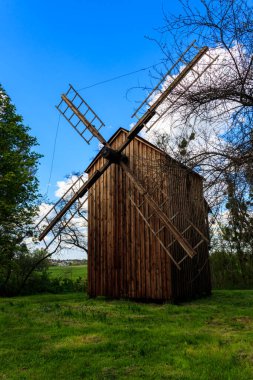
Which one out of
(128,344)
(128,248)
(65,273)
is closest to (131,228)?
(128,248)

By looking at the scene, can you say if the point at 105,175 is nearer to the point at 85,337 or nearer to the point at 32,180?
the point at 32,180

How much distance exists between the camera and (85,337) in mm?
8852

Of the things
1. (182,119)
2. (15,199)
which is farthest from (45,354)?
(15,199)

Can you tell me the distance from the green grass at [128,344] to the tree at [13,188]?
8921 millimetres

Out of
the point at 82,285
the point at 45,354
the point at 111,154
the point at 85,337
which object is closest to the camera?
the point at 45,354

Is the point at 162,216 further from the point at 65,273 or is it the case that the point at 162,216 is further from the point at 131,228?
the point at 65,273

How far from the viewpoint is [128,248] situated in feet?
53.3

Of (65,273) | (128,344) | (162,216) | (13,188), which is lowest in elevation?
(128,344)

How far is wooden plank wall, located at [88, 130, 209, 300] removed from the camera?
15.0 metres

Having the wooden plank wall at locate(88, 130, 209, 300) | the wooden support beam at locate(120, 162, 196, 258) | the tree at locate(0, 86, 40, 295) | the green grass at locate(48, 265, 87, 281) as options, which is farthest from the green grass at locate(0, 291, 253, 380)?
the green grass at locate(48, 265, 87, 281)

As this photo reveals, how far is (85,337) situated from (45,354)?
1429 millimetres

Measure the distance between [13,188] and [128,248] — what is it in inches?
353

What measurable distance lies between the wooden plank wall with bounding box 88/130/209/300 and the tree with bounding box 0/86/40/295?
562 cm

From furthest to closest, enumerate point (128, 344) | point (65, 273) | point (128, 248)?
point (65, 273), point (128, 248), point (128, 344)
